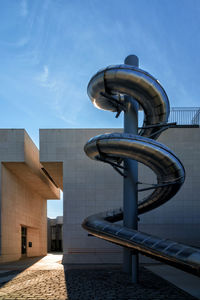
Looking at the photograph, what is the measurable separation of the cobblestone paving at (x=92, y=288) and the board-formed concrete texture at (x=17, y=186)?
1099cm

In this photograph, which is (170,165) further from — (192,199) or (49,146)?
(49,146)

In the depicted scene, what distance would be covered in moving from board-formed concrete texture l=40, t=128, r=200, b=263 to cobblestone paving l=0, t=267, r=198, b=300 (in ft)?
24.8

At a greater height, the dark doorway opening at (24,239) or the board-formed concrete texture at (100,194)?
the board-formed concrete texture at (100,194)

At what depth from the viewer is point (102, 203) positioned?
20312mm

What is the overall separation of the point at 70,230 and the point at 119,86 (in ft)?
40.5

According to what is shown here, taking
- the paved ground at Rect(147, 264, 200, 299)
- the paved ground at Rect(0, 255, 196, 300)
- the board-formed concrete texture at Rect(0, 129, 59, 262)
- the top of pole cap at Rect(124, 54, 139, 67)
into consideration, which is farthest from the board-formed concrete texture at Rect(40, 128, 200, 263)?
the top of pole cap at Rect(124, 54, 139, 67)

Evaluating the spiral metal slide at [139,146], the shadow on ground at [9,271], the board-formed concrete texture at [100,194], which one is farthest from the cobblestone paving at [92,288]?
the board-formed concrete texture at [100,194]

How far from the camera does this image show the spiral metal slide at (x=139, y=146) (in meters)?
10.00

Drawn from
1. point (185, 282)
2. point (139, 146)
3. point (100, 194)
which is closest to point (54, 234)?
point (100, 194)

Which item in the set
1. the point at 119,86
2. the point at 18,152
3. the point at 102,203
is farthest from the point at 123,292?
the point at 18,152

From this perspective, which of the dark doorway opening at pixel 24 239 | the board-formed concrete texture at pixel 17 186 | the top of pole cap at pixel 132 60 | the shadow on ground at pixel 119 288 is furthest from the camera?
the dark doorway opening at pixel 24 239

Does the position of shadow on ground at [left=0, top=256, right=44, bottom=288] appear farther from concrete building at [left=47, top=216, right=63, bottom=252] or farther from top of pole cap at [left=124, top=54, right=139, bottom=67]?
concrete building at [left=47, top=216, right=63, bottom=252]

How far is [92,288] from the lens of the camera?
31.7 feet

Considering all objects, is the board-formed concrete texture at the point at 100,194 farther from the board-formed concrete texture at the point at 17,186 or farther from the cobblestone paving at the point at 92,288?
the cobblestone paving at the point at 92,288
